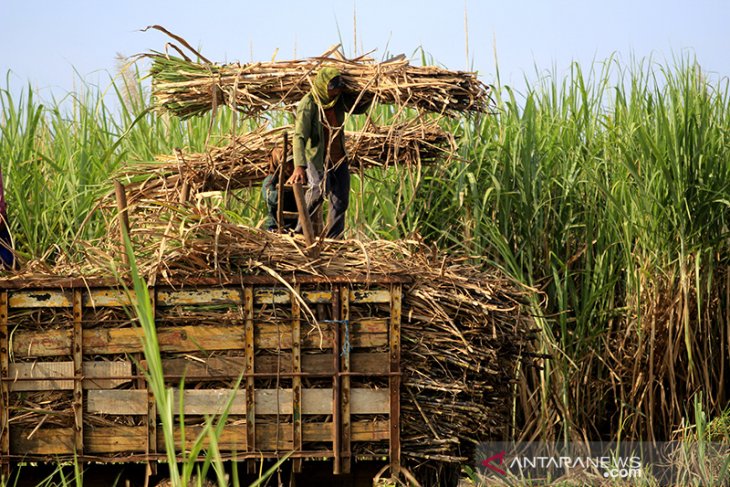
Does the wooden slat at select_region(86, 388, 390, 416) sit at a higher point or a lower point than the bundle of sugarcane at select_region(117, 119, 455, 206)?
lower

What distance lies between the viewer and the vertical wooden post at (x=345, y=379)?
153 inches

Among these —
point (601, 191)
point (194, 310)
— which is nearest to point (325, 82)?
point (194, 310)

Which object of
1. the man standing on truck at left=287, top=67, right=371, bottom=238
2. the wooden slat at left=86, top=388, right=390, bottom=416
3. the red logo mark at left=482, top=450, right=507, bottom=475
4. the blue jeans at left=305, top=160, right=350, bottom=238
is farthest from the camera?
the blue jeans at left=305, top=160, right=350, bottom=238

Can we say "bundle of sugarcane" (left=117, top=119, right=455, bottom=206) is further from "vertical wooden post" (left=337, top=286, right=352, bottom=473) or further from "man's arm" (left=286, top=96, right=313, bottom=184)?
"vertical wooden post" (left=337, top=286, right=352, bottom=473)

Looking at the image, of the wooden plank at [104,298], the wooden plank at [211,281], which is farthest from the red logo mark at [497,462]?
the wooden plank at [104,298]

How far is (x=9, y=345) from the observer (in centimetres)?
393

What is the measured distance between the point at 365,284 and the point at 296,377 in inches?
18.3

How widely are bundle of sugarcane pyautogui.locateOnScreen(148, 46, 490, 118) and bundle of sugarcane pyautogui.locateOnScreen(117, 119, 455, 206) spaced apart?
1.04 ft

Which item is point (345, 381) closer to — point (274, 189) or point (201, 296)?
point (201, 296)

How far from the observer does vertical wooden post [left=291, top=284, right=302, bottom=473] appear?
387 cm

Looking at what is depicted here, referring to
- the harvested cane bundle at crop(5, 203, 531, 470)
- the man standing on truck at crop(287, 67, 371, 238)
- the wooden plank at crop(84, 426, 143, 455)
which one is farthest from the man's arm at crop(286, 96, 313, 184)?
the wooden plank at crop(84, 426, 143, 455)

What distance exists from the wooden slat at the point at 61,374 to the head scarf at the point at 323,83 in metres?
1.71

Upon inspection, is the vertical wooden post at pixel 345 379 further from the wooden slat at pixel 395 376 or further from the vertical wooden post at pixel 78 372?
the vertical wooden post at pixel 78 372

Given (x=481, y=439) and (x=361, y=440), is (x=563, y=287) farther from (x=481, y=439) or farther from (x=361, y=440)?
(x=361, y=440)
